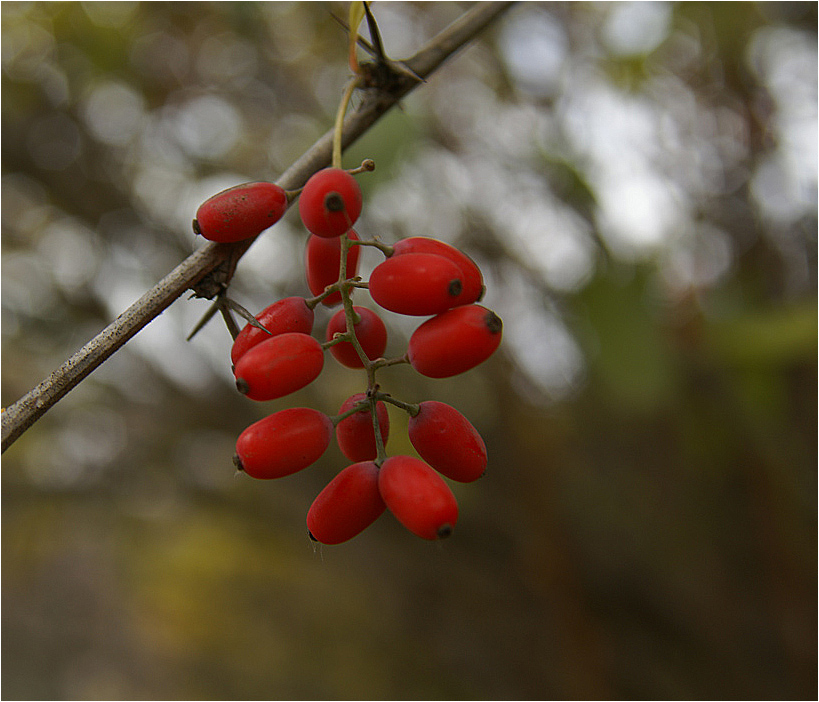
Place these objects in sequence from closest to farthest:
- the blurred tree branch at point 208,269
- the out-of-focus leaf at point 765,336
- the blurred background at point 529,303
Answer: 1. the blurred tree branch at point 208,269
2. the out-of-focus leaf at point 765,336
3. the blurred background at point 529,303

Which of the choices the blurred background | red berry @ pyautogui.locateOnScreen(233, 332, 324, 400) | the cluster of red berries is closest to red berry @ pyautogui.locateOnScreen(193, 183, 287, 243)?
the cluster of red berries

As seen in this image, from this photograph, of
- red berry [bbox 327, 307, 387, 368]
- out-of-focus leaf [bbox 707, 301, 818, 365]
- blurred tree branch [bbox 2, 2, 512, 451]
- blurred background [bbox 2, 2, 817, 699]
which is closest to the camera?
blurred tree branch [bbox 2, 2, 512, 451]

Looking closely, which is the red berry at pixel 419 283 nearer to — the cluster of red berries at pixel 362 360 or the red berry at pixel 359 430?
the cluster of red berries at pixel 362 360

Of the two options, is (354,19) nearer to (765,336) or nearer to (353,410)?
(353,410)

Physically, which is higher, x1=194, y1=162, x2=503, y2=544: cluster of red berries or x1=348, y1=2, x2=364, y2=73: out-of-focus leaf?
x1=348, y1=2, x2=364, y2=73: out-of-focus leaf

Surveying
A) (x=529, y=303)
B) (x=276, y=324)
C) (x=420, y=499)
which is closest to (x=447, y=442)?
(x=420, y=499)

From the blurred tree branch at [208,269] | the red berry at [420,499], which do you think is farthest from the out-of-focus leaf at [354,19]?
the red berry at [420,499]

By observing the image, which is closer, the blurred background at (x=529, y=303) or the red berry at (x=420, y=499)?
the red berry at (x=420, y=499)

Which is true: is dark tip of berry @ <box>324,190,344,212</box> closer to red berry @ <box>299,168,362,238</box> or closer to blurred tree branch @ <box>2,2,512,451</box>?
red berry @ <box>299,168,362,238</box>
